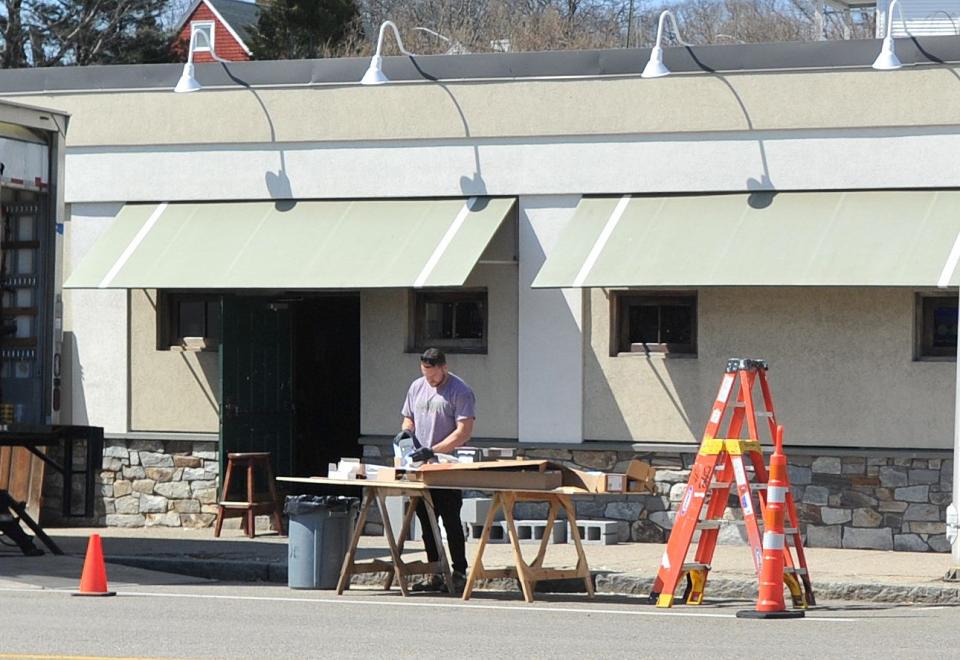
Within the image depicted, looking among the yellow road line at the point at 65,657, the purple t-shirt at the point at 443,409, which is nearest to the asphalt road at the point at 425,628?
the yellow road line at the point at 65,657

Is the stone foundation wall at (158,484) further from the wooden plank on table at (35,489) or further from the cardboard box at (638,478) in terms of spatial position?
the cardboard box at (638,478)

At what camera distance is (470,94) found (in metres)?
17.6

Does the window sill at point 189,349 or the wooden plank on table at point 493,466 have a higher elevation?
the window sill at point 189,349

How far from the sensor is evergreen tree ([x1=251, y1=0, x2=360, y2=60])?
4153 cm

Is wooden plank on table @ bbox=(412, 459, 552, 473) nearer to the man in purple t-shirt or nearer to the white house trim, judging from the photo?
the man in purple t-shirt

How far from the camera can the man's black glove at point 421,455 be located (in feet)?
43.2

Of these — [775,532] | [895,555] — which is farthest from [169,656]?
[895,555]

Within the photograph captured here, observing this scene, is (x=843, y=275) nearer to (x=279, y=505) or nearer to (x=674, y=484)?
(x=674, y=484)

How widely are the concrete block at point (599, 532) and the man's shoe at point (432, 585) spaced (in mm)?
2824

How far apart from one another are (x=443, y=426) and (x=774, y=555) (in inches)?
120

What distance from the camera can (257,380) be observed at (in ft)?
59.9

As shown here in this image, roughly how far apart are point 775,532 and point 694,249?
4922mm

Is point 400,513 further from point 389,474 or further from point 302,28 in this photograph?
point 302,28

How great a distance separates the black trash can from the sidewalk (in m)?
1.08
